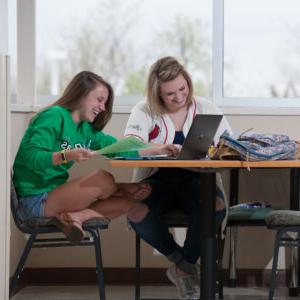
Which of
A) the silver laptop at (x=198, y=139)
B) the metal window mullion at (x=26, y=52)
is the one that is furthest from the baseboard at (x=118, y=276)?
the silver laptop at (x=198, y=139)

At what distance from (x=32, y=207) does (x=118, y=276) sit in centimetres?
124

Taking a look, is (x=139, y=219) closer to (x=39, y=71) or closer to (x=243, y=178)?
(x=243, y=178)

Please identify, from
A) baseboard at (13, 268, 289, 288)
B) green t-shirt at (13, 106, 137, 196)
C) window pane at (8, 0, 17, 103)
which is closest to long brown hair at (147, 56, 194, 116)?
green t-shirt at (13, 106, 137, 196)

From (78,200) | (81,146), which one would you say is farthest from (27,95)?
(78,200)

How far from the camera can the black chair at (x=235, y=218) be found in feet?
12.2

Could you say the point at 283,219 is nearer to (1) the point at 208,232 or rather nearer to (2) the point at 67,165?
(1) the point at 208,232

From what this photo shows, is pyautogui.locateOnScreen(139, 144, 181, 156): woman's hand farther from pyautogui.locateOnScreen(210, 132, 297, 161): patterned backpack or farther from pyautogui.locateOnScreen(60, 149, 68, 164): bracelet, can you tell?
pyautogui.locateOnScreen(60, 149, 68, 164): bracelet

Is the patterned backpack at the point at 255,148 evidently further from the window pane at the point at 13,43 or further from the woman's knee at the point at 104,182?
the window pane at the point at 13,43

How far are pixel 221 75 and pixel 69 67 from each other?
969 mm

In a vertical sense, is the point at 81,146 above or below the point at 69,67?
below

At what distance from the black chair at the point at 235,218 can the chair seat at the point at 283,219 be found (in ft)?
0.91

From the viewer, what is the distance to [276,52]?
4.70 metres

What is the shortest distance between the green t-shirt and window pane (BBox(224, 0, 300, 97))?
1.33m

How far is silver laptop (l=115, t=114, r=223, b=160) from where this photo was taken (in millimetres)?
3035
